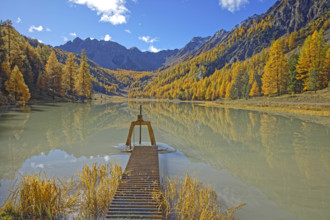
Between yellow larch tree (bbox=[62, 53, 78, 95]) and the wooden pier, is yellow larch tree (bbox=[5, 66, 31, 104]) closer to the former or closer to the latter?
yellow larch tree (bbox=[62, 53, 78, 95])

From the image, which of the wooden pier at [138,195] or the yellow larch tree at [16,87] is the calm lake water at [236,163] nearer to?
the wooden pier at [138,195]

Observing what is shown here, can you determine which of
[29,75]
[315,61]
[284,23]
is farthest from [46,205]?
[284,23]

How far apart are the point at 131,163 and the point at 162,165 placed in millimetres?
1675

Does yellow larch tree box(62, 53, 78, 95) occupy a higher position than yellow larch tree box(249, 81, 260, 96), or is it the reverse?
yellow larch tree box(62, 53, 78, 95)

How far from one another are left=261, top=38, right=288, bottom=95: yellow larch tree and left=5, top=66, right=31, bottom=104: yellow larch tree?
62.5 meters

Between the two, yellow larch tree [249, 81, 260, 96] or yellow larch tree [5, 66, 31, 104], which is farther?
yellow larch tree [249, 81, 260, 96]

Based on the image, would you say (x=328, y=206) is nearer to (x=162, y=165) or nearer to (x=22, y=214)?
(x=162, y=165)

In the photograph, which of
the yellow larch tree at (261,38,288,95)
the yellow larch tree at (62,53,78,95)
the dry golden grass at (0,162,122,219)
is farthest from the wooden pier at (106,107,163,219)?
the yellow larch tree at (62,53,78,95)

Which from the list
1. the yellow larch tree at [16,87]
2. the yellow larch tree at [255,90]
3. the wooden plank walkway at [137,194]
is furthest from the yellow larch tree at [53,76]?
the yellow larch tree at [255,90]

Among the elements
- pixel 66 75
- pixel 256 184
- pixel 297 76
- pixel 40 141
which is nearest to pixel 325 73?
pixel 297 76

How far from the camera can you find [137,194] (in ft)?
16.5

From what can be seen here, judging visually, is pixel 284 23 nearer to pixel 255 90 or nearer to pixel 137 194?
pixel 255 90

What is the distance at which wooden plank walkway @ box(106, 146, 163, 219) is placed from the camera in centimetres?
422

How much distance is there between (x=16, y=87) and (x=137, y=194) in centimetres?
4763
